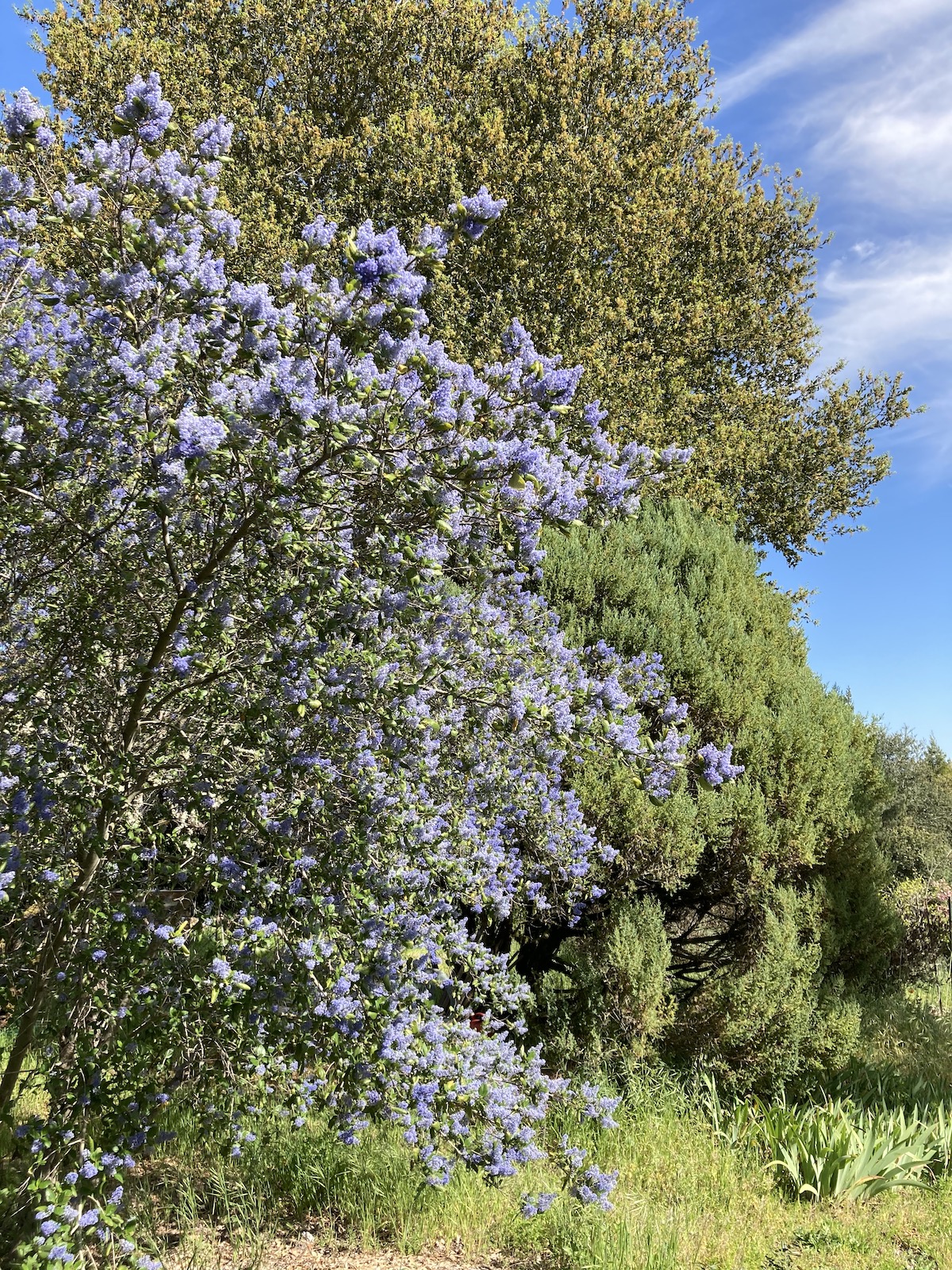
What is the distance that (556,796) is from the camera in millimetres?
5172

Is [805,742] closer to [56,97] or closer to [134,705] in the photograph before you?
[134,705]

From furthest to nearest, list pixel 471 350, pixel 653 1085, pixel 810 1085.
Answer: pixel 471 350
pixel 810 1085
pixel 653 1085

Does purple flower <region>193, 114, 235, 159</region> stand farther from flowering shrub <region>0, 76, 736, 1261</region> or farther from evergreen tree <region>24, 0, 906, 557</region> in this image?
evergreen tree <region>24, 0, 906, 557</region>

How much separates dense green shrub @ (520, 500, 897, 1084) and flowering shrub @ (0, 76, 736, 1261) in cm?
194

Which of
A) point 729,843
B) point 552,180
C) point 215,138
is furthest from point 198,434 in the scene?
point 552,180

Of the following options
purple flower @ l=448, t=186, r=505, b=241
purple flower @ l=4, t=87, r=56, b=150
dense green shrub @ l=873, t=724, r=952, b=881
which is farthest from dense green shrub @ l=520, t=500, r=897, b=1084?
dense green shrub @ l=873, t=724, r=952, b=881

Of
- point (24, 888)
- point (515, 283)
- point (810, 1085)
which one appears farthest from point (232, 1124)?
point (515, 283)

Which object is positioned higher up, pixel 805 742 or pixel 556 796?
pixel 805 742

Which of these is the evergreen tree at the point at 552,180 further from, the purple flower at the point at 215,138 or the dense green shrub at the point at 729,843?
the purple flower at the point at 215,138

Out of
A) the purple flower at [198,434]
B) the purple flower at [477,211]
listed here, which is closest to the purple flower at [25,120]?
the purple flower at [198,434]

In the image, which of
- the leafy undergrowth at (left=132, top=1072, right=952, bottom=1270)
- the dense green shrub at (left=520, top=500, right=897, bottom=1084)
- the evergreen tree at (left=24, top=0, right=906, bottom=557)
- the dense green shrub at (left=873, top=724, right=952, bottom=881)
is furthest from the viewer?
the dense green shrub at (left=873, top=724, right=952, bottom=881)

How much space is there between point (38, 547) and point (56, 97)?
10.5 metres

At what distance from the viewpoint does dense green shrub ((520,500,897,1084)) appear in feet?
20.1

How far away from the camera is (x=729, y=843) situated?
6.58 metres
